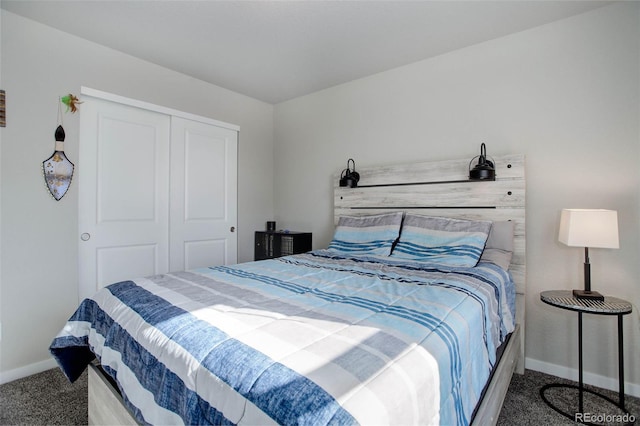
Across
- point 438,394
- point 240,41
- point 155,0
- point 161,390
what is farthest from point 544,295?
point 155,0

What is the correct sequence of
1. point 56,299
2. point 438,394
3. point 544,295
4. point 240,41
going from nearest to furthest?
point 438,394 < point 544,295 < point 56,299 < point 240,41

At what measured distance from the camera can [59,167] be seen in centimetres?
245

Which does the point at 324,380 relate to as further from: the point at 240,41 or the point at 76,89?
the point at 76,89

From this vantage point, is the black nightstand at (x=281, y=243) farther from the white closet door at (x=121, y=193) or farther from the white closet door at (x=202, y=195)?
the white closet door at (x=121, y=193)

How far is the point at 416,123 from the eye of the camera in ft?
9.68

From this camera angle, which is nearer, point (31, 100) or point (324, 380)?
point (324, 380)

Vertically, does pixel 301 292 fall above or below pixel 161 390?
above

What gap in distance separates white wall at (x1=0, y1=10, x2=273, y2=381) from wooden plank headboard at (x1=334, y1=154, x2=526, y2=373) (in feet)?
7.84

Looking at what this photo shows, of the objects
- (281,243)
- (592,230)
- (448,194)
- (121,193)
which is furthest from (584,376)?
(121,193)

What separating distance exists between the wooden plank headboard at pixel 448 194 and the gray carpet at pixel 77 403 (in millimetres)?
306

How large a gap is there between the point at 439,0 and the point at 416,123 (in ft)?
3.40

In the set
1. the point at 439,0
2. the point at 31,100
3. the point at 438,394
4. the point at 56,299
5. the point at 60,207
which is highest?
the point at 439,0

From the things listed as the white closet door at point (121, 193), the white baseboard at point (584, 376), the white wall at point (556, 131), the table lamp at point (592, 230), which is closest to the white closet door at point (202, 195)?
the white closet door at point (121, 193)

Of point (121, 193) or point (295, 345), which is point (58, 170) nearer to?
point (121, 193)
